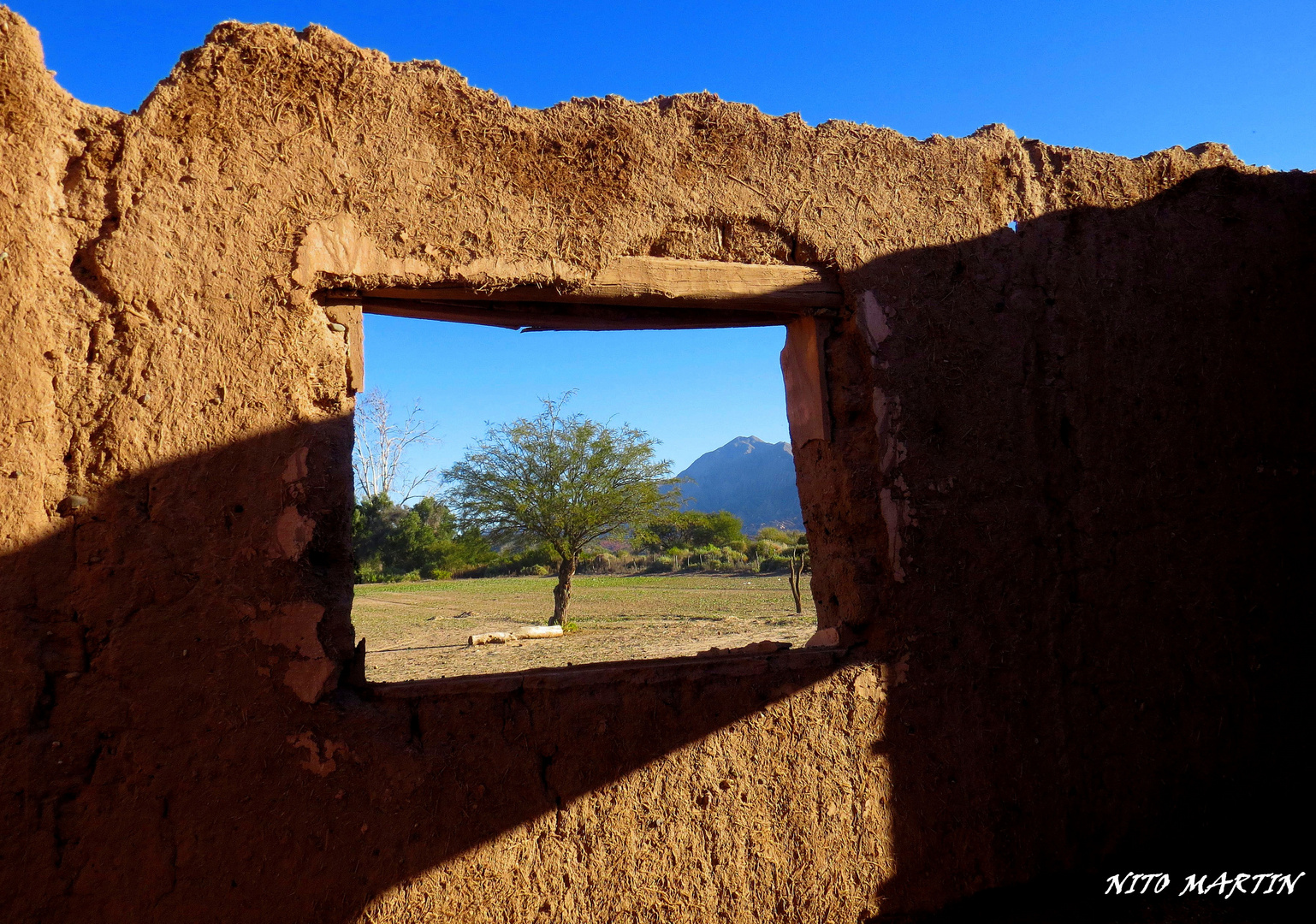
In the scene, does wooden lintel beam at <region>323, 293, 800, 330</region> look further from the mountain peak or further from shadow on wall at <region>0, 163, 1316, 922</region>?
the mountain peak

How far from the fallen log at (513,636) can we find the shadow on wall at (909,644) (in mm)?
8806

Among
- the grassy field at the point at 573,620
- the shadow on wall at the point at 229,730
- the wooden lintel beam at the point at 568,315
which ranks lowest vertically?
the grassy field at the point at 573,620

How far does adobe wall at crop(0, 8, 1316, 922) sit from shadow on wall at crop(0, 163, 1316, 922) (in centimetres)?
1

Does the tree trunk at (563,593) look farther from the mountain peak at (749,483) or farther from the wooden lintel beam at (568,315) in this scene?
the mountain peak at (749,483)

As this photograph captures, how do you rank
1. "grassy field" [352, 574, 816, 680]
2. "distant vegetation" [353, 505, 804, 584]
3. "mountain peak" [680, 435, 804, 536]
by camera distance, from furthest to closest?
1. "mountain peak" [680, 435, 804, 536]
2. "distant vegetation" [353, 505, 804, 584]
3. "grassy field" [352, 574, 816, 680]

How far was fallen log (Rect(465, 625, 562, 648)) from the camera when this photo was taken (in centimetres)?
1109

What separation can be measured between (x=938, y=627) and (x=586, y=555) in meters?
14.7

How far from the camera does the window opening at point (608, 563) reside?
9.30 feet

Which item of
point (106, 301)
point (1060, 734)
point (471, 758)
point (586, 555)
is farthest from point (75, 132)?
point (586, 555)

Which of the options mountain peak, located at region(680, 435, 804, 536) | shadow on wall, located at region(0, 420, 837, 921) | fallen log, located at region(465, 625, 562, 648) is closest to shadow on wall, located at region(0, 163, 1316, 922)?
shadow on wall, located at region(0, 420, 837, 921)

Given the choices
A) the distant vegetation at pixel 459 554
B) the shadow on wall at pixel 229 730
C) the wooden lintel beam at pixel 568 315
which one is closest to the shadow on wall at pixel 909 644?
the shadow on wall at pixel 229 730

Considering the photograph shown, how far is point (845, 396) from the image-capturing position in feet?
9.81

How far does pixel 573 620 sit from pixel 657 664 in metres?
12.4

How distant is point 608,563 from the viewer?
108 feet
